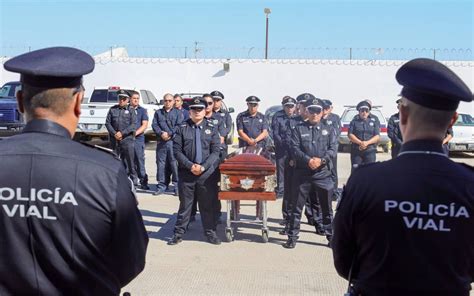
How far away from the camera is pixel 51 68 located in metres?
2.27

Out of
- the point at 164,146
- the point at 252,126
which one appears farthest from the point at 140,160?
the point at 252,126

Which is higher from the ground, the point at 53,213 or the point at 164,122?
the point at 53,213

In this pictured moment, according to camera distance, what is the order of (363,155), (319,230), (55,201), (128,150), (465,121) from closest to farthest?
(55,201) → (319,230) → (363,155) → (128,150) → (465,121)

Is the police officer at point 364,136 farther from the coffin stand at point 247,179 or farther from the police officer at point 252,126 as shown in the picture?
the coffin stand at point 247,179

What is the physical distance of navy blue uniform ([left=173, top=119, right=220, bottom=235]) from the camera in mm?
7785

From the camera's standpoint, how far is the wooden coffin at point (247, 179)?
295 inches

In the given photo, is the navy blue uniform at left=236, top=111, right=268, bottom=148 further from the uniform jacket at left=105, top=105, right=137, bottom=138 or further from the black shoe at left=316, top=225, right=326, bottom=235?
the black shoe at left=316, top=225, right=326, bottom=235

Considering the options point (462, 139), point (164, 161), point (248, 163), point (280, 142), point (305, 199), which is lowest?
point (462, 139)

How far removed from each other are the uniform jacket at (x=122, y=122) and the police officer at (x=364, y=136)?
4273 mm

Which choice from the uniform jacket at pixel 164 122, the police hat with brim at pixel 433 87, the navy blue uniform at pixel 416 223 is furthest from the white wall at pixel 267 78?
the navy blue uniform at pixel 416 223

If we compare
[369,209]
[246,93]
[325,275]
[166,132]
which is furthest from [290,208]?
[246,93]

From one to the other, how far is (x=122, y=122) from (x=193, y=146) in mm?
4132

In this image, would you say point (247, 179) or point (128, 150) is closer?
point (247, 179)

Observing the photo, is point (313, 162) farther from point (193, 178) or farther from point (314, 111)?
point (193, 178)
